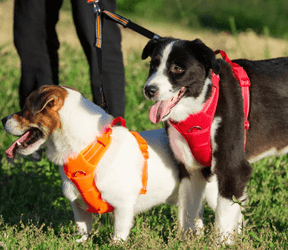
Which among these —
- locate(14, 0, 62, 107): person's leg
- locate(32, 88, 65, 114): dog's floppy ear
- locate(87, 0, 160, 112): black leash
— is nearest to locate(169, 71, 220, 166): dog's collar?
locate(87, 0, 160, 112): black leash

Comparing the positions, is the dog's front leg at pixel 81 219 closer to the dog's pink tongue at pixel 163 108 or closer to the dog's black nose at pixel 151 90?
the dog's pink tongue at pixel 163 108

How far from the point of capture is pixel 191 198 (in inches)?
124

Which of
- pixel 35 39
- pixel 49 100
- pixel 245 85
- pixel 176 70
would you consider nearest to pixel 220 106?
pixel 245 85

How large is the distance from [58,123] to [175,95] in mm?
896

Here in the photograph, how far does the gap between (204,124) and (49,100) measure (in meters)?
1.14

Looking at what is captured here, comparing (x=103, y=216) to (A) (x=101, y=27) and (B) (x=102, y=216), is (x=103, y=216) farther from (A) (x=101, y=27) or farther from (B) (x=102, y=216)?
(A) (x=101, y=27)

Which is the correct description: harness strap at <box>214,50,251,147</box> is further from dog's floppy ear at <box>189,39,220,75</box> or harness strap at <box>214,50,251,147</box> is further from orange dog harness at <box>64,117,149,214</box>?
orange dog harness at <box>64,117,149,214</box>

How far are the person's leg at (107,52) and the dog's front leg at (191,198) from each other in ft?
3.54

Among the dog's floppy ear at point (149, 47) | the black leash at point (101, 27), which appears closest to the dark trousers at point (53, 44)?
the black leash at point (101, 27)

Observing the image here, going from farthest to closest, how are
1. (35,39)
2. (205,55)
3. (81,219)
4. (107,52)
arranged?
(35,39), (107,52), (81,219), (205,55)

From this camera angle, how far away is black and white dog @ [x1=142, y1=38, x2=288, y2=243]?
8.96ft

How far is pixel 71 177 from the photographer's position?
2793 millimetres

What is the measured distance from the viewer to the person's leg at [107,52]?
3.50 m

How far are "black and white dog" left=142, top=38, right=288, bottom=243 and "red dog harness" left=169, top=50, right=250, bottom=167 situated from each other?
38mm
